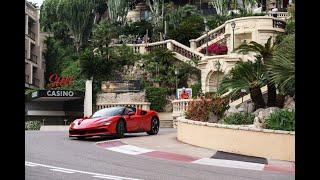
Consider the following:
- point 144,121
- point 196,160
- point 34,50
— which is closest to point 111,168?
point 196,160

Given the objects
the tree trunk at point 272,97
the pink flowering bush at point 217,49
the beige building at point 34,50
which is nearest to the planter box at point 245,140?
the tree trunk at point 272,97

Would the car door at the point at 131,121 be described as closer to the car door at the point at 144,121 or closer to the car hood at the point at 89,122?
the car door at the point at 144,121

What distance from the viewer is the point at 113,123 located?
16047mm

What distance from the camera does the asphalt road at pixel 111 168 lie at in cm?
919

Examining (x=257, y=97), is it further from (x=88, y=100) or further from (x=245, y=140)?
(x=88, y=100)

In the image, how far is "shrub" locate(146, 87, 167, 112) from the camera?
37.0 metres

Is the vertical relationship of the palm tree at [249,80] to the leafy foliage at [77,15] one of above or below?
below

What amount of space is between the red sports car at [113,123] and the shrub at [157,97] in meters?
18.4

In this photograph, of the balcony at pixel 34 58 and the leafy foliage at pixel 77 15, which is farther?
the leafy foliage at pixel 77 15

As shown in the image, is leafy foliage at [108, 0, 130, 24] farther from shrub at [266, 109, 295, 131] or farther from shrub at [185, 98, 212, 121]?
shrub at [266, 109, 295, 131]

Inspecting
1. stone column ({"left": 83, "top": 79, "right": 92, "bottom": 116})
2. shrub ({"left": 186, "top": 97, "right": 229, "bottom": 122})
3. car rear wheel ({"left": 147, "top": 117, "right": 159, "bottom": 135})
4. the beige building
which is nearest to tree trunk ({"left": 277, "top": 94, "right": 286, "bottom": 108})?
shrub ({"left": 186, "top": 97, "right": 229, "bottom": 122})

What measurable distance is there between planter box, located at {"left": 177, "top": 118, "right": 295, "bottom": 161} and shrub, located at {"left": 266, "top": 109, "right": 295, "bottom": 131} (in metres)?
0.40

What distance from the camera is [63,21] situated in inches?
2163

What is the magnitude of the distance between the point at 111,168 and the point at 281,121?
4.77 meters
